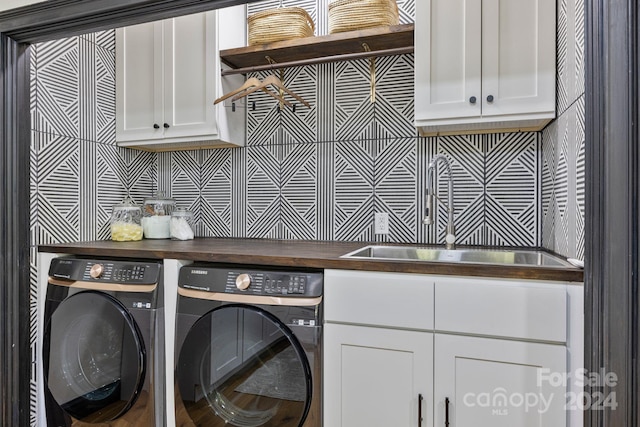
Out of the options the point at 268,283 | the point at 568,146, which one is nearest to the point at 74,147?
the point at 268,283

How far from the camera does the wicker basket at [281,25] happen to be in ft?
6.94

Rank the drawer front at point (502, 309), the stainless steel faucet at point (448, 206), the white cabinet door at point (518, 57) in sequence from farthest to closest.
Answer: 1. the stainless steel faucet at point (448, 206)
2. the white cabinet door at point (518, 57)
3. the drawer front at point (502, 309)

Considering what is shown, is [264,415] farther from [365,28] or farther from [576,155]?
[365,28]

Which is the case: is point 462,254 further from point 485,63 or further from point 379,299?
point 485,63

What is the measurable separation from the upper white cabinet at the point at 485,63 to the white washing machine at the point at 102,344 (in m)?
1.52

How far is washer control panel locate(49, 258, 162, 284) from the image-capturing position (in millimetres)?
1773

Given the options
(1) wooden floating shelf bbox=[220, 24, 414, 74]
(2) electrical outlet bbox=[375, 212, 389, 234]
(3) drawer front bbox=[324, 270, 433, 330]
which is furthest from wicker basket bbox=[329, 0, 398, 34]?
(3) drawer front bbox=[324, 270, 433, 330]

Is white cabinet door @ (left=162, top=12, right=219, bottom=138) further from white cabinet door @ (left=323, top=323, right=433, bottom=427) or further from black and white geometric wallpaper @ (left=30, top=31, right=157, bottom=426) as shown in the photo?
white cabinet door @ (left=323, top=323, right=433, bottom=427)

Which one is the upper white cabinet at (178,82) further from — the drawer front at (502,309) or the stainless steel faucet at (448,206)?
the drawer front at (502,309)

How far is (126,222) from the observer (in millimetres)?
2326

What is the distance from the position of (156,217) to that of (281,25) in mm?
1326

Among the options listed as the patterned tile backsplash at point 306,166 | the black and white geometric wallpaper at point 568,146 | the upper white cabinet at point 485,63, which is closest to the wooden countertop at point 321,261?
the black and white geometric wallpaper at point 568,146

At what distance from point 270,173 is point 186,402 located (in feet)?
4.39

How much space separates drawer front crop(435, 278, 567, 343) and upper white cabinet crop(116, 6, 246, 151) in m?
1.55
